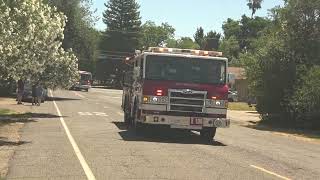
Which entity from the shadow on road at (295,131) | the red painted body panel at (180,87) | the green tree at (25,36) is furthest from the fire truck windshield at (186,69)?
the shadow on road at (295,131)

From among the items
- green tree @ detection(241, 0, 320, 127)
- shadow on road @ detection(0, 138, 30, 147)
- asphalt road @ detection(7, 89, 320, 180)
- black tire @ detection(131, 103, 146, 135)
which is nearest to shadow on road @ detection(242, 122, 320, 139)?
green tree @ detection(241, 0, 320, 127)

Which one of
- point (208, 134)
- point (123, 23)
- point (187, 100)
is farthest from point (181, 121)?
point (123, 23)

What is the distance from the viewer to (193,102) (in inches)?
810

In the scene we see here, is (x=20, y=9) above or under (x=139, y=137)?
above

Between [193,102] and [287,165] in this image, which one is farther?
[193,102]

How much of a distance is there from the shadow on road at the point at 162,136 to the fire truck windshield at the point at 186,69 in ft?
6.41

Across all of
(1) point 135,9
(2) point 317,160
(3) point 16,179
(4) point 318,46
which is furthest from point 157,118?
(1) point 135,9

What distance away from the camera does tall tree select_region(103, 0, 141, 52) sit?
12300cm

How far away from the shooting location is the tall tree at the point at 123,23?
123000 mm

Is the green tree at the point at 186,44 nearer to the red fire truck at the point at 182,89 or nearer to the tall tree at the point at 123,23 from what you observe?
the tall tree at the point at 123,23

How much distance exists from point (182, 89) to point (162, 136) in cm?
270

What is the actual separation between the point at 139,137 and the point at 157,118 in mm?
1362

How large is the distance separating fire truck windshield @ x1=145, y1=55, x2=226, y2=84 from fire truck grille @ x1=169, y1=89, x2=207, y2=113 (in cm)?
42

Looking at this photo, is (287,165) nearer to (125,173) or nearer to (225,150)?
(225,150)
